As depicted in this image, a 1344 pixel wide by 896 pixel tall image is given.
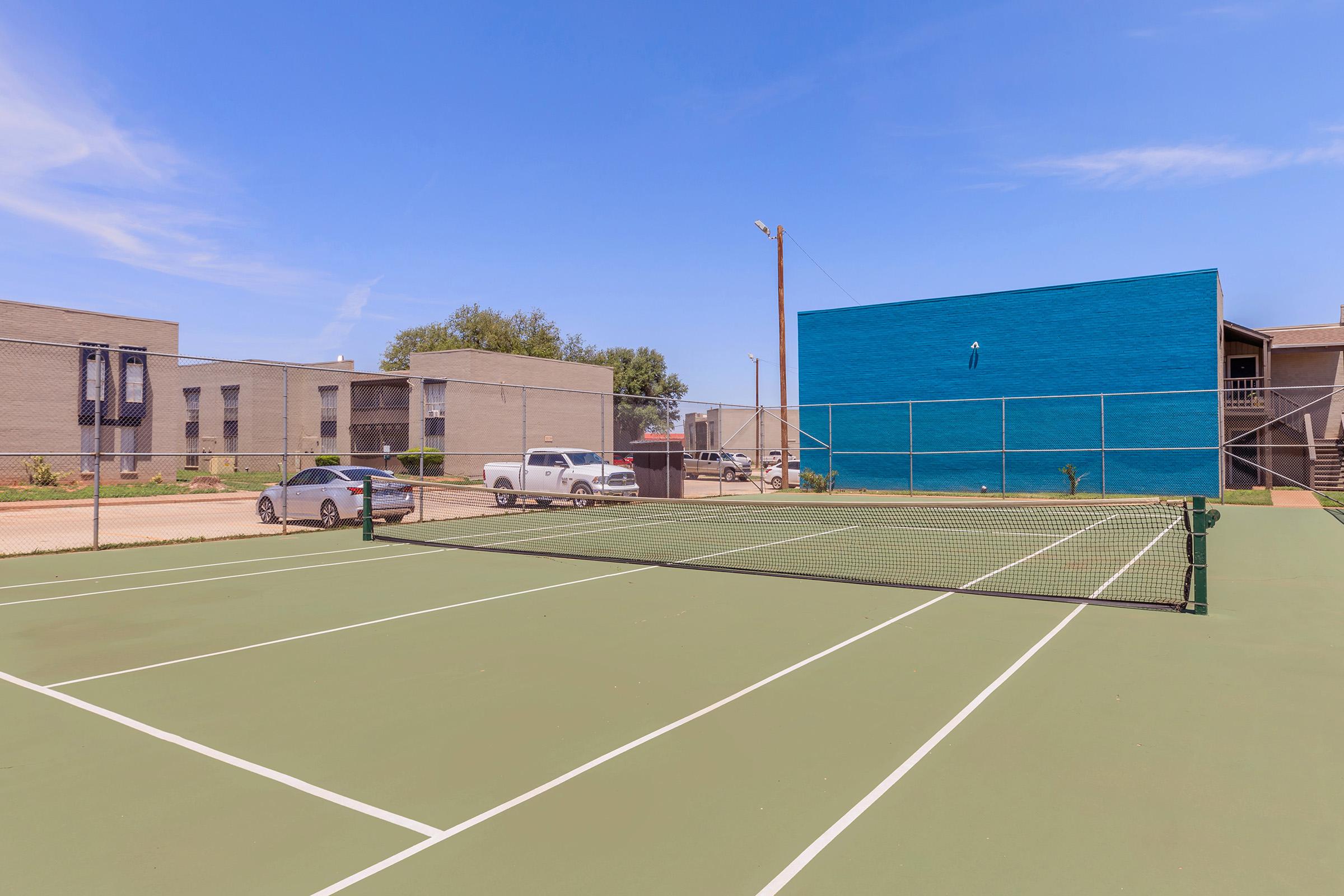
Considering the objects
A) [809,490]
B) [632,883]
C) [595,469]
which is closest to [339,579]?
[632,883]

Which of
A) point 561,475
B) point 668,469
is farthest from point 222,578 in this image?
point 668,469

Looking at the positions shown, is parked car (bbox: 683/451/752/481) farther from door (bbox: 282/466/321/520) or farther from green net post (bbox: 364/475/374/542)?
green net post (bbox: 364/475/374/542)

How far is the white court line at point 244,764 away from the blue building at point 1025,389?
27.5 meters

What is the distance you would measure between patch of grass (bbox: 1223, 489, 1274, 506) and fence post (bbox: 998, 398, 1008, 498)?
6877 millimetres

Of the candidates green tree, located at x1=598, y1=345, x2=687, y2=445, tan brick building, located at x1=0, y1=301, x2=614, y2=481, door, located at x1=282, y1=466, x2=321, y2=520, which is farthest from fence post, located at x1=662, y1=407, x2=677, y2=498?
green tree, located at x1=598, y1=345, x2=687, y2=445

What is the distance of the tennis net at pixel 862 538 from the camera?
10.5 m

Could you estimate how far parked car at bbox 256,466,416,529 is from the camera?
18.5 meters

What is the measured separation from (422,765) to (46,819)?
1.83 m

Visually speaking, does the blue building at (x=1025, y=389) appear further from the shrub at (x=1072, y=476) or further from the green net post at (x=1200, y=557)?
the green net post at (x=1200, y=557)

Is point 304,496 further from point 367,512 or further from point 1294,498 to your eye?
point 1294,498

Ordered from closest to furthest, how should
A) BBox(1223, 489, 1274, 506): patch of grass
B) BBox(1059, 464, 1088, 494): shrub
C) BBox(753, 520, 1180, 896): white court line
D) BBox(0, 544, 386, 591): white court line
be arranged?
BBox(753, 520, 1180, 896): white court line, BBox(0, 544, 386, 591): white court line, BBox(1223, 489, 1274, 506): patch of grass, BBox(1059, 464, 1088, 494): shrub

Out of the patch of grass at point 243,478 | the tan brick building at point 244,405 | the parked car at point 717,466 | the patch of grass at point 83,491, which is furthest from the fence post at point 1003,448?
the patch of grass at point 83,491

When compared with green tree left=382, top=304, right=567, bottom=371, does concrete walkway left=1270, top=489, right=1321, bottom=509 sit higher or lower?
lower

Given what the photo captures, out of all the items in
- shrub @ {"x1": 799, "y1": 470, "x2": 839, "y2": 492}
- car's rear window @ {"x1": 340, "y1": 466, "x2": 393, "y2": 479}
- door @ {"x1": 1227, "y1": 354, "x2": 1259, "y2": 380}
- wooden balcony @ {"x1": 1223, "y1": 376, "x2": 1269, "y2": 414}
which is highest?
door @ {"x1": 1227, "y1": 354, "x2": 1259, "y2": 380}
